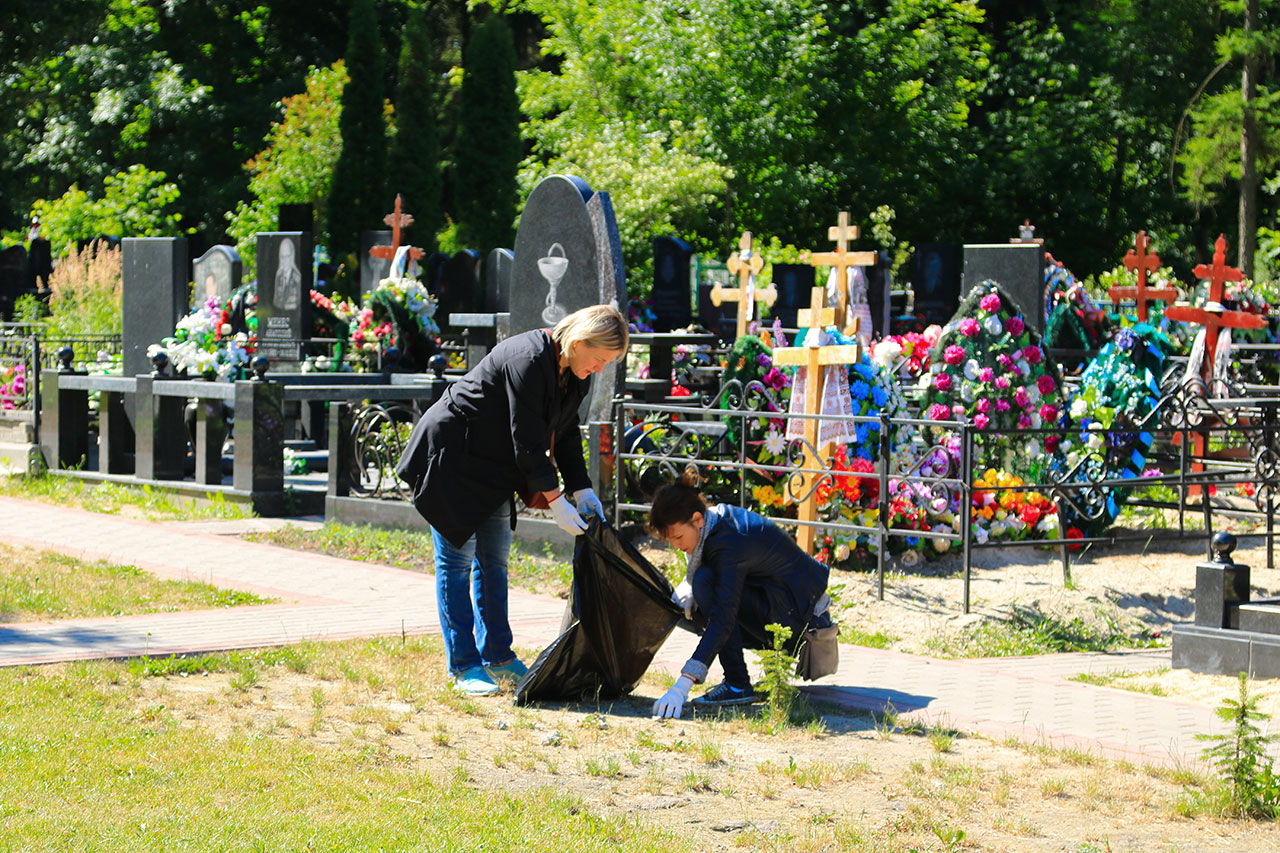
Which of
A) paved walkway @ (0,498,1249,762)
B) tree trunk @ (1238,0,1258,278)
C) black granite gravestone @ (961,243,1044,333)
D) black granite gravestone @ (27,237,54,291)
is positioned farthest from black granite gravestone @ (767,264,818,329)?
black granite gravestone @ (27,237,54,291)

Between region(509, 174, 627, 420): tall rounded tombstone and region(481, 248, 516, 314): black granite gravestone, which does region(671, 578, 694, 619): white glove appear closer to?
region(509, 174, 627, 420): tall rounded tombstone

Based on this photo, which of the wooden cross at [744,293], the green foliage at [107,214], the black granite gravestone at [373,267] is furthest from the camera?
the green foliage at [107,214]

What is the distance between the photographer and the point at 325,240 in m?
34.4

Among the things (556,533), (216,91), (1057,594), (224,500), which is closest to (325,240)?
(216,91)

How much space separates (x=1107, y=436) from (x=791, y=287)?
36.5 feet

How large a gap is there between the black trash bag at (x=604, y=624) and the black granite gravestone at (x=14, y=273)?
23.5 m

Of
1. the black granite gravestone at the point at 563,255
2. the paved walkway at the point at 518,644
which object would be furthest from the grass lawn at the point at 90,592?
the black granite gravestone at the point at 563,255

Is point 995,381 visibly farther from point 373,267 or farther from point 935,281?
point 373,267

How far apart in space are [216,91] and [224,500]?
28.5 meters

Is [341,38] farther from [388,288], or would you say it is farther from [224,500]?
[224,500]

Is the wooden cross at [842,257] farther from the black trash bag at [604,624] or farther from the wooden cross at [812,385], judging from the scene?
the black trash bag at [604,624]

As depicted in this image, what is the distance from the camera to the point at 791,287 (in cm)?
2094

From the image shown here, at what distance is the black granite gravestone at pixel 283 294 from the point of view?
18.0 m

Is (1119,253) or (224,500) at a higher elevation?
(1119,253)
